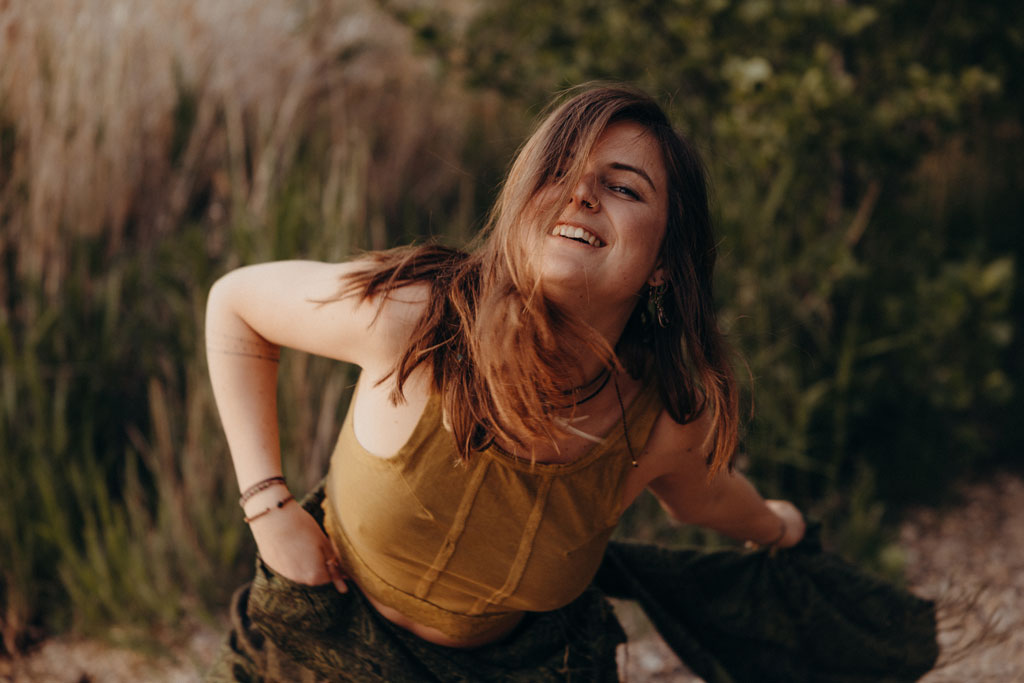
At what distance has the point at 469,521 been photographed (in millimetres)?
1502

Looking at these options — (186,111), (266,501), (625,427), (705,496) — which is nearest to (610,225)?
(625,427)

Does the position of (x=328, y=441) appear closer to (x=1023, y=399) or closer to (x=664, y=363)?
(x=664, y=363)

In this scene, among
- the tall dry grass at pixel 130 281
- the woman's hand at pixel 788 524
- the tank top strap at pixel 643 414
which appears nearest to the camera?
the tank top strap at pixel 643 414

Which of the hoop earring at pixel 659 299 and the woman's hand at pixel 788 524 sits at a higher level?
the hoop earring at pixel 659 299

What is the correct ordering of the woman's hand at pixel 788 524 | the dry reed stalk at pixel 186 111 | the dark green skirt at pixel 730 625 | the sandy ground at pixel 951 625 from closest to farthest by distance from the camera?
the dark green skirt at pixel 730 625
the woman's hand at pixel 788 524
the sandy ground at pixel 951 625
the dry reed stalk at pixel 186 111

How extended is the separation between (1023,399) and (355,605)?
3.41 m

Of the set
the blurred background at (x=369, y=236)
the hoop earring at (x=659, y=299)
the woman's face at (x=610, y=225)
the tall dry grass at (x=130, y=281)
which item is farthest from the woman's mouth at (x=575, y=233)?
the blurred background at (x=369, y=236)

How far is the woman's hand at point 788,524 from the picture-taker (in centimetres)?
196

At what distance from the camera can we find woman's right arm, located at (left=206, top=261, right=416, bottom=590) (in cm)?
146

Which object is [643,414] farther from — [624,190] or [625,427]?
[624,190]

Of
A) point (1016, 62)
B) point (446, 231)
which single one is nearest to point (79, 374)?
point (446, 231)

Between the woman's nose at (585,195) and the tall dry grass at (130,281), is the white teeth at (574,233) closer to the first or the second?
the woman's nose at (585,195)

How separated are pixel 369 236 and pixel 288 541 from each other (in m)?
2.07

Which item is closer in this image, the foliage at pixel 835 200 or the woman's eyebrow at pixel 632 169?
the woman's eyebrow at pixel 632 169
